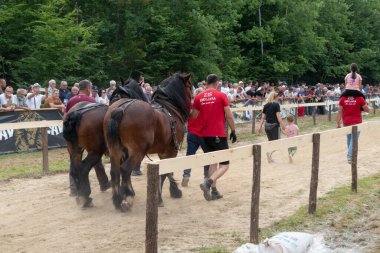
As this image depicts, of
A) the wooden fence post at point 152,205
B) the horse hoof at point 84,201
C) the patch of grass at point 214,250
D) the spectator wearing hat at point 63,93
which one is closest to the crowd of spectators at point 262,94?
the spectator wearing hat at point 63,93

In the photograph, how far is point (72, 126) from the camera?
29.3 feet

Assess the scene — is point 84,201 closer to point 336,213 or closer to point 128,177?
point 128,177

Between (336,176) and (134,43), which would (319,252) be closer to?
(336,176)

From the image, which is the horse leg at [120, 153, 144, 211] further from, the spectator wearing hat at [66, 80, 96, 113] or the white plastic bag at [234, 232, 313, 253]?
the white plastic bag at [234, 232, 313, 253]

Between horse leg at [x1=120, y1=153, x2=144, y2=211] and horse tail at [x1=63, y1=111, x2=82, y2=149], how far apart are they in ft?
3.84

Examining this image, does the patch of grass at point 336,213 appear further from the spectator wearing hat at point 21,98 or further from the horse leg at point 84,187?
the spectator wearing hat at point 21,98

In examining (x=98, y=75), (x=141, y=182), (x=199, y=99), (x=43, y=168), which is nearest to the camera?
(x=199, y=99)

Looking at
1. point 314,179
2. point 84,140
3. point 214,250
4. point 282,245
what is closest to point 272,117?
point 314,179

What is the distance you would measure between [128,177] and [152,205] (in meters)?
2.88

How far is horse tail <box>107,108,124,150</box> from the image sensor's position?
27.1 feet

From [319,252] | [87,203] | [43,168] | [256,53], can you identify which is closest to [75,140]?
[87,203]

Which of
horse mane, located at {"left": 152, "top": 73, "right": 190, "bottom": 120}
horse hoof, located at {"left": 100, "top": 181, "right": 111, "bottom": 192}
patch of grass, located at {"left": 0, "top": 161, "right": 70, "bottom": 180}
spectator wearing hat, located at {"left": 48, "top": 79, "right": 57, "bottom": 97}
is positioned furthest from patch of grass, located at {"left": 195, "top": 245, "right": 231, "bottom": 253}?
spectator wearing hat, located at {"left": 48, "top": 79, "right": 57, "bottom": 97}

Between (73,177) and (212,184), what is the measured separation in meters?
2.22

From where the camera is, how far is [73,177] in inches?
352
